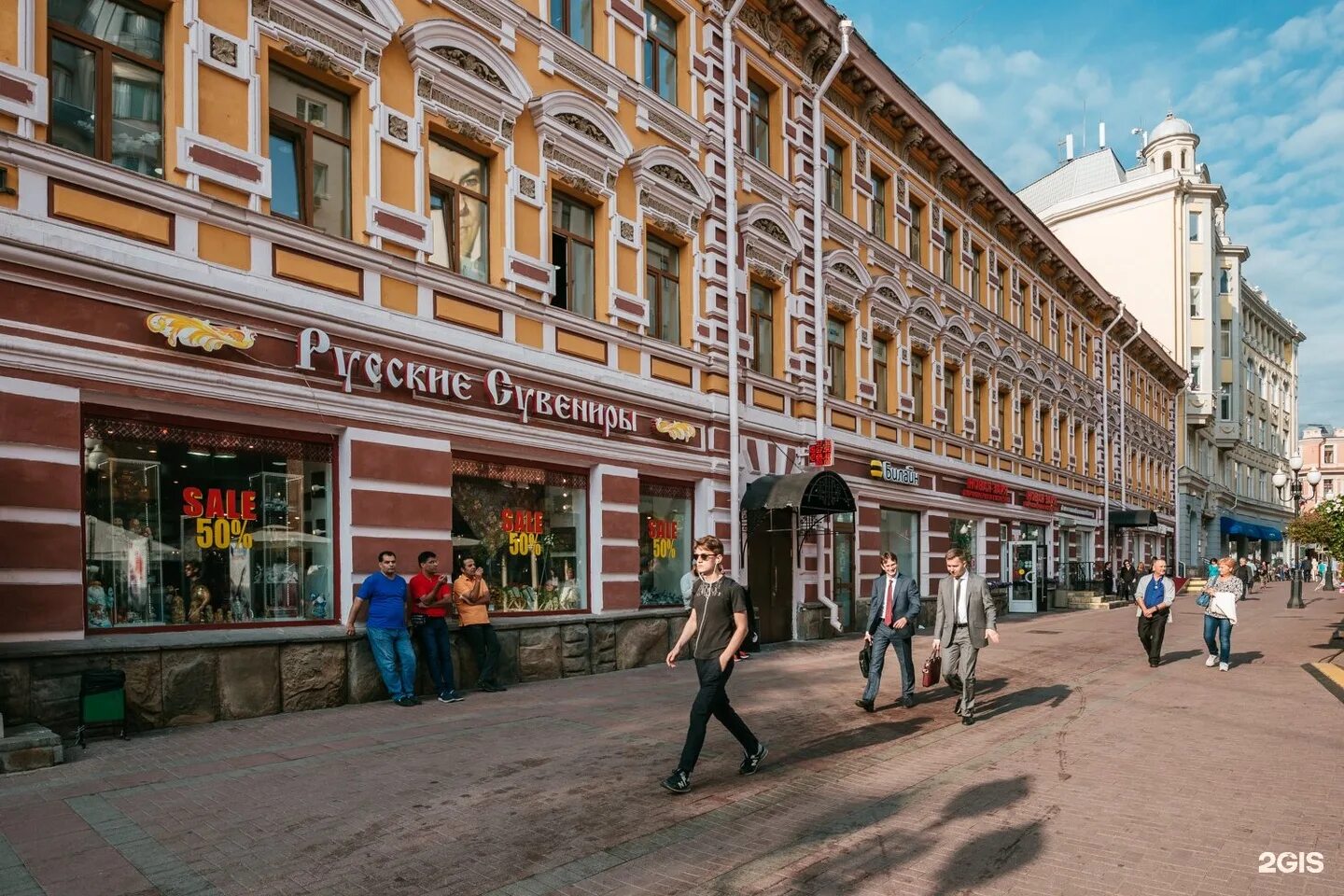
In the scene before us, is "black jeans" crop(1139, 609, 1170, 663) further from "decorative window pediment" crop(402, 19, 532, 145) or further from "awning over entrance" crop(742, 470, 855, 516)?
"decorative window pediment" crop(402, 19, 532, 145)

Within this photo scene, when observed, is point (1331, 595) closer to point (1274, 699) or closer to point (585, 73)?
point (1274, 699)

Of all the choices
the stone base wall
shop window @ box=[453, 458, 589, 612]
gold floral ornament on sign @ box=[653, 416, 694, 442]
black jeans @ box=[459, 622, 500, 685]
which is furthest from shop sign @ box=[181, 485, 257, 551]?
gold floral ornament on sign @ box=[653, 416, 694, 442]

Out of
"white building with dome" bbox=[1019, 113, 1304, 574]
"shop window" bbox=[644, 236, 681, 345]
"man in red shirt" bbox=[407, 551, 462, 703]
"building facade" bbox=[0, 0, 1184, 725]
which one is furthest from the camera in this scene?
"white building with dome" bbox=[1019, 113, 1304, 574]

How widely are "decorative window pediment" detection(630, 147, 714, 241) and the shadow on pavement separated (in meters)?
8.77

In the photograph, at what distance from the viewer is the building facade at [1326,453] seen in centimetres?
10788

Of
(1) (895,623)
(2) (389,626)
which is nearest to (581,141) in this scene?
(2) (389,626)

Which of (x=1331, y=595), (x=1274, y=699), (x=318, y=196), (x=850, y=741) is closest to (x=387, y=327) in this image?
(x=318, y=196)

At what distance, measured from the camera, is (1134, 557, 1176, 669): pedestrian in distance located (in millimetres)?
15039

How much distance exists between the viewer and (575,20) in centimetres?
1429

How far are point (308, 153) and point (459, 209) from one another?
2.14m

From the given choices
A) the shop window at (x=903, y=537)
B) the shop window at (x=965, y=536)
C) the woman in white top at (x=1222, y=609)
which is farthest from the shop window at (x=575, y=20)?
the shop window at (x=965, y=536)

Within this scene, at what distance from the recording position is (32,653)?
25.8ft

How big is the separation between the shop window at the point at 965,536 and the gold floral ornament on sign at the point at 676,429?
38.0ft

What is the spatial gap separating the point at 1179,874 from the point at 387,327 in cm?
904
